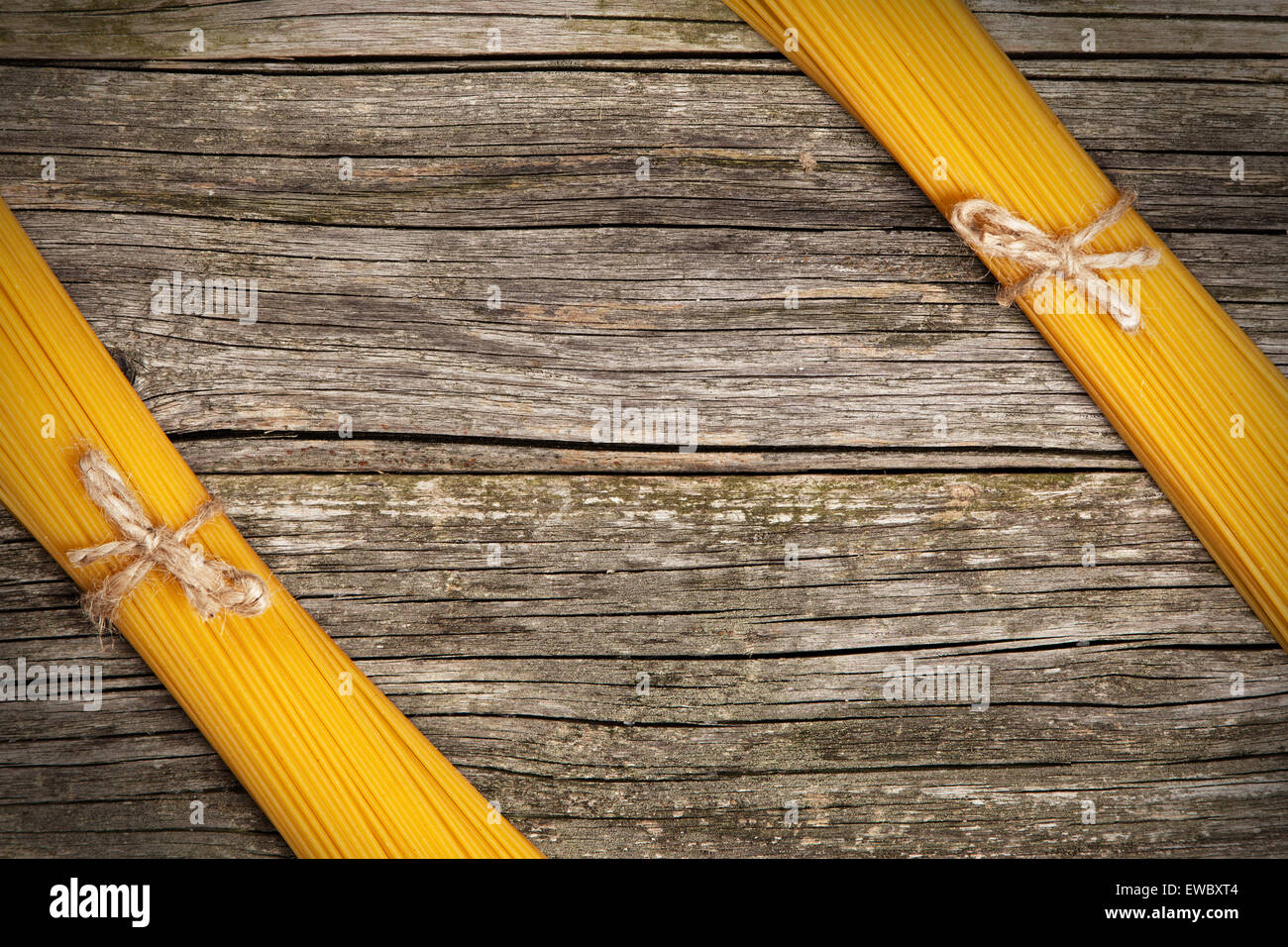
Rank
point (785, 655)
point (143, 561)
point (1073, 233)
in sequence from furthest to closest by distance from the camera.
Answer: point (785, 655) → point (1073, 233) → point (143, 561)

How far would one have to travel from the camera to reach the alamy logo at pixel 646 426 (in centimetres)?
207

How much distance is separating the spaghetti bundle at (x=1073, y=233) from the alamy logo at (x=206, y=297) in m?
1.71

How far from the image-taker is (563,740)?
6.81 feet

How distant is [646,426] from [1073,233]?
4.24 feet

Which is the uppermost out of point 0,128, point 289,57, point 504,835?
point 289,57

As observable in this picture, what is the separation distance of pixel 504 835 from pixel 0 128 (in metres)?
2.44

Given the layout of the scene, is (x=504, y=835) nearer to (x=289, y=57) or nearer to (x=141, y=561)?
(x=141, y=561)

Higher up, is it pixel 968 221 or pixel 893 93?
pixel 893 93

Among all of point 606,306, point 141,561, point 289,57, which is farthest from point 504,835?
point 289,57

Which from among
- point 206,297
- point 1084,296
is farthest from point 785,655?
point 206,297

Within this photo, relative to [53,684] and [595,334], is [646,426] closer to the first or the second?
[595,334]

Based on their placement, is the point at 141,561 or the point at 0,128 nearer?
the point at 141,561

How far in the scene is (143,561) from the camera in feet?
6.17
